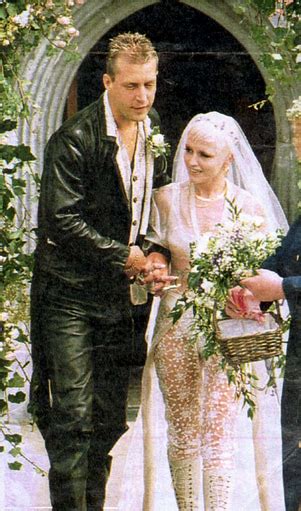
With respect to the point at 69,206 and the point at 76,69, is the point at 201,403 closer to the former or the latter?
the point at 69,206

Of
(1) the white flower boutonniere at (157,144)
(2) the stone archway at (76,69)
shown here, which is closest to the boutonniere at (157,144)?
(1) the white flower boutonniere at (157,144)

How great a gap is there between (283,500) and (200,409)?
430 mm

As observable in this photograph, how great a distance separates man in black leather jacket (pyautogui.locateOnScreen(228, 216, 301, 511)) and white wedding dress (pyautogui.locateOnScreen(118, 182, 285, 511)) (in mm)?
42

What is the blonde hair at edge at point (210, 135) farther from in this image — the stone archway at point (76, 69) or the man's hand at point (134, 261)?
the man's hand at point (134, 261)

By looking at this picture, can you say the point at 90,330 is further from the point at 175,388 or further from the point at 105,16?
the point at 105,16

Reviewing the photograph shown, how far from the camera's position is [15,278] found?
5.34m

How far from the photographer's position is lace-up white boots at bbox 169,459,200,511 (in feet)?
17.1

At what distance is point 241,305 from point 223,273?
0.14 metres

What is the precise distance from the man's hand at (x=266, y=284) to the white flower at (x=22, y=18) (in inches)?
47.5

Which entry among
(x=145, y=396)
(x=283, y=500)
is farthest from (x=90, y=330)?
(x=283, y=500)

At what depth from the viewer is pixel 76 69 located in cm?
525

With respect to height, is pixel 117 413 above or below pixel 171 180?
below

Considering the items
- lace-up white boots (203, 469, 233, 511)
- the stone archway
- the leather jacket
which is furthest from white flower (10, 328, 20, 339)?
lace-up white boots (203, 469, 233, 511)

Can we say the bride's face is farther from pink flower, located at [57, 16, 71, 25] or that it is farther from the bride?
pink flower, located at [57, 16, 71, 25]
